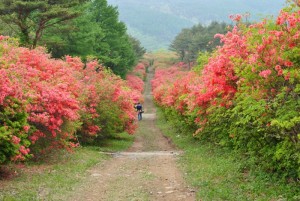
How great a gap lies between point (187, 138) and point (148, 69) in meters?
79.7

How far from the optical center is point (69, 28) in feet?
107

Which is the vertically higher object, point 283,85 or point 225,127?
point 283,85

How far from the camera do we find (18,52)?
16.5 meters

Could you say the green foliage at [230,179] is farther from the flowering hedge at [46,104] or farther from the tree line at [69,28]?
the tree line at [69,28]

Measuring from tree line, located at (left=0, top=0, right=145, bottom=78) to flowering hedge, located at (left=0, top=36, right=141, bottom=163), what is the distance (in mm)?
4174

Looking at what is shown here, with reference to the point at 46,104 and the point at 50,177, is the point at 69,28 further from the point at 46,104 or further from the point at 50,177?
the point at 50,177

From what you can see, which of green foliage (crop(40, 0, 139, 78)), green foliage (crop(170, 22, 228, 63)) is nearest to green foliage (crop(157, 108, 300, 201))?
green foliage (crop(40, 0, 139, 78))

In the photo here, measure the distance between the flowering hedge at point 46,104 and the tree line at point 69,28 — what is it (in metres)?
4.17

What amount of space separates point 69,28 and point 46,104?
61.6 feet

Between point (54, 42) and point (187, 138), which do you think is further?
point (54, 42)

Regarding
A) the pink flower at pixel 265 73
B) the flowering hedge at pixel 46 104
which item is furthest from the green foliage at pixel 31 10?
the pink flower at pixel 265 73

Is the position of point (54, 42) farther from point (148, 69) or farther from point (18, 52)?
point (148, 69)

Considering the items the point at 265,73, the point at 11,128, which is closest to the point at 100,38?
the point at 11,128

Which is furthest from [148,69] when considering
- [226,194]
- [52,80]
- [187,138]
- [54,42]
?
[226,194]
